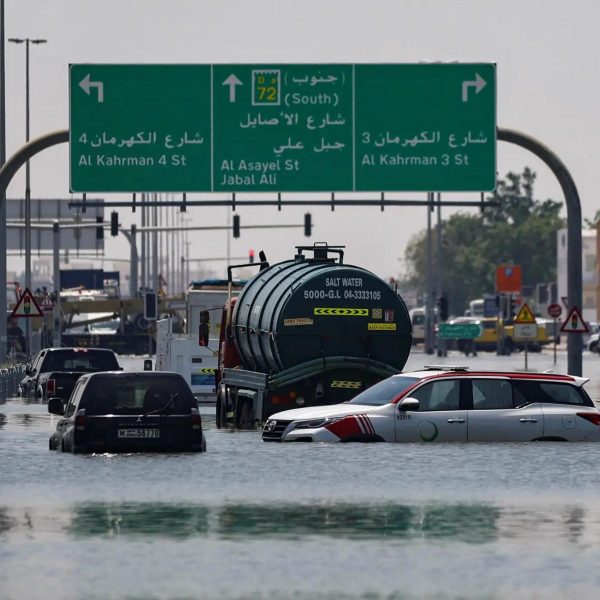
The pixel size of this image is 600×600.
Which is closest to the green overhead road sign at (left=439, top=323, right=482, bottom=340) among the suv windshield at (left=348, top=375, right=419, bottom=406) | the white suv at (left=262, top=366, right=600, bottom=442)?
the suv windshield at (left=348, top=375, right=419, bottom=406)

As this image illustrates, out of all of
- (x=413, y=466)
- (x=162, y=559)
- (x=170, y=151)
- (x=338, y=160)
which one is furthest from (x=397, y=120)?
(x=162, y=559)

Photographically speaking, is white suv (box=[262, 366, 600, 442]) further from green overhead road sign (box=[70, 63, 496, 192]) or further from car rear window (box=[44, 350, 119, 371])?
car rear window (box=[44, 350, 119, 371])

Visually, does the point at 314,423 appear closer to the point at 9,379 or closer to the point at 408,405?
the point at 408,405

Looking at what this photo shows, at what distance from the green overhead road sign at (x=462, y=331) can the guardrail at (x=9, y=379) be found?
143 ft

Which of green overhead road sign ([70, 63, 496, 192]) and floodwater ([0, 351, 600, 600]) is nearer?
floodwater ([0, 351, 600, 600])

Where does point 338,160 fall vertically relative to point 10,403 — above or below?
above

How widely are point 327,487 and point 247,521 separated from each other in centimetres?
370

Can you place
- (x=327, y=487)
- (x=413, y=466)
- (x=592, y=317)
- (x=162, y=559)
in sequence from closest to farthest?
(x=162, y=559) < (x=327, y=487) < (x=413, y=466) < (x=592, y=317)

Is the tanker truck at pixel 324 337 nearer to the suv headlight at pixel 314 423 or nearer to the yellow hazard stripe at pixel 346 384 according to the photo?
the yellow hazard stripe at pixel 346 384

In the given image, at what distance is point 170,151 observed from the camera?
45.2 meters

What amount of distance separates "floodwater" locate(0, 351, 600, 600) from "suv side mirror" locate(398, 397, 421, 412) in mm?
494

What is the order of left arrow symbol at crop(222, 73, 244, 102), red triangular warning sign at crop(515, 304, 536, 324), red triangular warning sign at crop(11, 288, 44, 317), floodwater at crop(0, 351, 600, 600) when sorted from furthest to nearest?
red triangular warning sign at crop(515, 304, 536, 324)
red triangular warning sign at crop(11, 288, 44, 317)
left arrow symbol at crop(222, 73, 244, 102)
floodwater at crop(0, 351, 600, 600)

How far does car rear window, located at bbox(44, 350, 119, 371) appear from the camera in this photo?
4650cm

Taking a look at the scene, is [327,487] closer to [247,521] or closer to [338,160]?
[247,521]
